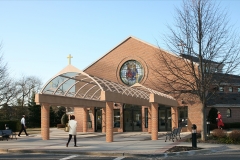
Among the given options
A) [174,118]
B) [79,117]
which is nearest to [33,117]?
[79,117]

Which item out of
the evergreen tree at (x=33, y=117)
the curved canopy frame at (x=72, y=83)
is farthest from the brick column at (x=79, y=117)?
the evergreen tree at (x=33, y=117)

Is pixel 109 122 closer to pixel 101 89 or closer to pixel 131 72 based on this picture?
pixel 101 89

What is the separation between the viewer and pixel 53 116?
61.0 m

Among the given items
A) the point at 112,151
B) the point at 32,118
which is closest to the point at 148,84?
the point at 112,151

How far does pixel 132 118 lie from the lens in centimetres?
3559

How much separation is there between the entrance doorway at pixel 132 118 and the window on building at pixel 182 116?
401 centimetres

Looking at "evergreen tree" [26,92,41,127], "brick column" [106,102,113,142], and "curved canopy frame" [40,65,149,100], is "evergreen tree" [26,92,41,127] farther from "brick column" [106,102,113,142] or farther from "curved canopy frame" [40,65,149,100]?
"brick column" [106,102,113,142]

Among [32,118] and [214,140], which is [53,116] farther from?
[214,140]

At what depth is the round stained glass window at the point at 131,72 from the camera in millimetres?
36062

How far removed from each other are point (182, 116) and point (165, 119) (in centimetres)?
175

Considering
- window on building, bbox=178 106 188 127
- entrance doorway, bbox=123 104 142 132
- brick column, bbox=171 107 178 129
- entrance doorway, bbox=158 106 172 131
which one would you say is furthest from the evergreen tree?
brick column, bbox=171 107 178 129

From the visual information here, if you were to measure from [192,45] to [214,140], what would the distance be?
5.73 meters

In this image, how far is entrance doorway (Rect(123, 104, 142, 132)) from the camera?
116ft

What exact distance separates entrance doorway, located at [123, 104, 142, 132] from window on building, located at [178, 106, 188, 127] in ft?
13.2
